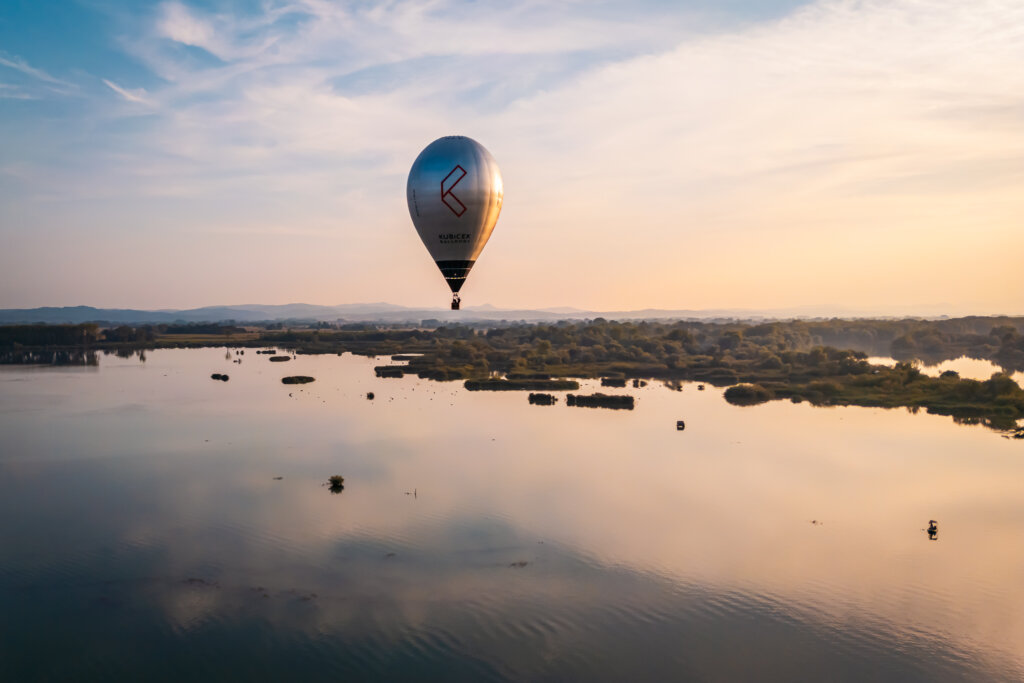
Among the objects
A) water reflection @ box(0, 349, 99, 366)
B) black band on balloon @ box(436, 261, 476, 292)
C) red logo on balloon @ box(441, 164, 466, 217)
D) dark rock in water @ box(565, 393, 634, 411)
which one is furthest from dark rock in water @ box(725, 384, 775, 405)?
water reflection @ box(0, 349, 99, 366)

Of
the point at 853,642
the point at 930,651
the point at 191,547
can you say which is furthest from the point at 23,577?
the point at 930,651

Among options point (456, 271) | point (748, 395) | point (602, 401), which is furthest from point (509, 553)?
point (748, 395)

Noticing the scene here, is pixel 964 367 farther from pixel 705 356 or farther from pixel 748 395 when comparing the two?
pixel 748 395

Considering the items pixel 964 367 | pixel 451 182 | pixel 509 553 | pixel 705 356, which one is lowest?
pixel 509 553

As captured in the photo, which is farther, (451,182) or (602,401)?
(602,401)

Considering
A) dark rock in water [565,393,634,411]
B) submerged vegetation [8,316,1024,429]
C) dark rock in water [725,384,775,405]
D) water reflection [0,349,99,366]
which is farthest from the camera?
water reflection [0,349,99,366]

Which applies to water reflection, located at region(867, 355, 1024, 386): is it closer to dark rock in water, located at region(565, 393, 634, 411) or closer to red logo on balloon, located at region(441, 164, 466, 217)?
dark rock in water, located at region(565, 393, 634, 411)

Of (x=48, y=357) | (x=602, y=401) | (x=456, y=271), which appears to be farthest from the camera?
(x=48, y=357)
